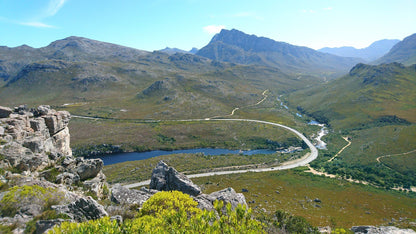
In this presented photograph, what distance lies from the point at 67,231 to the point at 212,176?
70.4m

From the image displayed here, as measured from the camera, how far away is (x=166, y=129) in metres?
143

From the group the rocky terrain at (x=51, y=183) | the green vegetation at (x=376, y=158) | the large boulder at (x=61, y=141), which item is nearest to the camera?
the rocky terrain at (x=51, y=183)

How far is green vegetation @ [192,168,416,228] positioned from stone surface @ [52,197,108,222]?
133 feet

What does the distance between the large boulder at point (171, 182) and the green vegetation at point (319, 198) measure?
24.9m

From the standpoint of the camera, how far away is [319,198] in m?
67.1

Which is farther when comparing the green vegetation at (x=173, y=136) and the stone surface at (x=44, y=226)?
the green vegetation at (x=173, y=136)


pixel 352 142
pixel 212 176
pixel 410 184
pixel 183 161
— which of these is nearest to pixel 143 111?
pixel 183 161

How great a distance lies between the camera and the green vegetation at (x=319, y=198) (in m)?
55.6

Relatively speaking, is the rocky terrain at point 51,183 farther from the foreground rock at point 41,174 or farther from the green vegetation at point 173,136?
the green vegetation at point 173,136

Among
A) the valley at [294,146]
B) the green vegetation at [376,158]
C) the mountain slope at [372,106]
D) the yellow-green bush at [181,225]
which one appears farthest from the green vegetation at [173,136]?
the yellow-green bush at [181,225]

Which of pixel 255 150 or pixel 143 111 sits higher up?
pixel 143 111

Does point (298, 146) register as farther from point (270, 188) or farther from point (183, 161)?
point (183, 161)

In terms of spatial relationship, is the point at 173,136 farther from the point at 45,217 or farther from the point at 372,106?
the point at 372,106

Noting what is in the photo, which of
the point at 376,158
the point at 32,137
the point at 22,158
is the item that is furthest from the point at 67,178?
the point at 376,158
